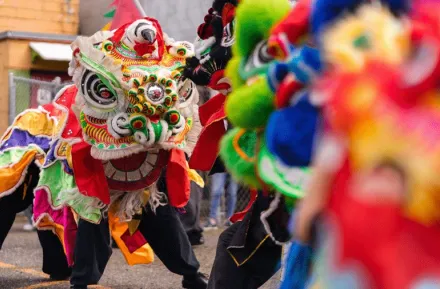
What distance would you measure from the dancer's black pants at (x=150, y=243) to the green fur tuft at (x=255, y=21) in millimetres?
2374

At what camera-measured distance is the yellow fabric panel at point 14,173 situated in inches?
217

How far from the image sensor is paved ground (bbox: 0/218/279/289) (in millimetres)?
5625

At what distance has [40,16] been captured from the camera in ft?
42.1

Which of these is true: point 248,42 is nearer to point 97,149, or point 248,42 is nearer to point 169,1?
point 97,149

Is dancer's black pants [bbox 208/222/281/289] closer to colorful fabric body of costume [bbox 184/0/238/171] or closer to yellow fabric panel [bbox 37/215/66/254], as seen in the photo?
colorful fabric body of costume [bbox 184/0/238/171]

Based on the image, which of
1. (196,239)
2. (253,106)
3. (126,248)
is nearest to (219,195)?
(196,239)

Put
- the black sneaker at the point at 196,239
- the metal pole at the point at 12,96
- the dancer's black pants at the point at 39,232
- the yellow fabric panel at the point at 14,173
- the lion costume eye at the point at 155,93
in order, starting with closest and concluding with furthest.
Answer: the lion costume eye at the point at 155,93
the yellow fabric panel at the point at 14,173
the dancer's black pants at the point at 39,232
the black sneaker at the point at 196,239
the metal pole at the point at 12,96

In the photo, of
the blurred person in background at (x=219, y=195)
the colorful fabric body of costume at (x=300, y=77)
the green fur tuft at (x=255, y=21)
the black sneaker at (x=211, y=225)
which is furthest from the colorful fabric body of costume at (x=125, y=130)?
the black sneaker at (x=211, y=225)

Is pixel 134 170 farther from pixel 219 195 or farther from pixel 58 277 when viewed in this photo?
pixel 219 195

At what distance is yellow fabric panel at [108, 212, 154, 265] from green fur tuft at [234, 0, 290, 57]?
96.1 inches

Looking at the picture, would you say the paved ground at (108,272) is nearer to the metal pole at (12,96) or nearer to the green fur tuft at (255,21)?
the metal pole at (12,96)

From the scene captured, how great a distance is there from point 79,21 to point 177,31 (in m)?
A: 4.47

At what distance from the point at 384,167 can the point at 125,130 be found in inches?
113

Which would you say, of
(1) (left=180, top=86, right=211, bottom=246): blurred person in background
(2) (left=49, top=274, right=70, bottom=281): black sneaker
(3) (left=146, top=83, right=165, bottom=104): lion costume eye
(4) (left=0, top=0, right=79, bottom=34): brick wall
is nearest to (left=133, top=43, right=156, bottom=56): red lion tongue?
(3) (left=146, top=83, right=165, bottom=104): lion costume eye
